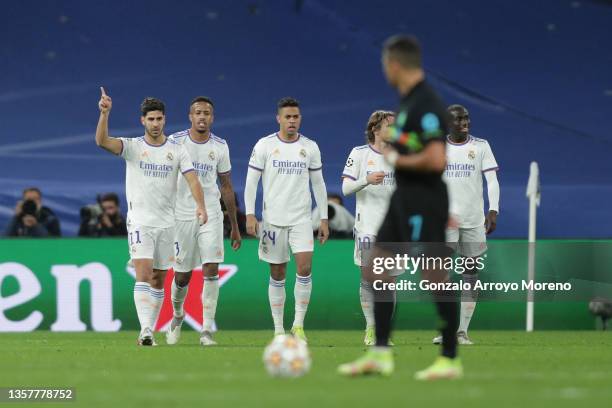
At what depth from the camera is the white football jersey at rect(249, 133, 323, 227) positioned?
14141 millimetres

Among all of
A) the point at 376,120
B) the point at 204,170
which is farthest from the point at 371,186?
Result: the point at 204,170

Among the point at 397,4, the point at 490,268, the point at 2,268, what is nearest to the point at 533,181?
the point at 490,268

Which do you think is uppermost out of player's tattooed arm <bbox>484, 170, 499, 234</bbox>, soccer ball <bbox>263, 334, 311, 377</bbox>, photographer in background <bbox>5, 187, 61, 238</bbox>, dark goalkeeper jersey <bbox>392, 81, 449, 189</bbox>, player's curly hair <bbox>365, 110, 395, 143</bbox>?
player's curly hair <bbox>365, 110, 395, 143</bbox>

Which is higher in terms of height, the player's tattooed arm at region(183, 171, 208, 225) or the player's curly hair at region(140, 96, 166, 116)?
the player's curly hair at region(140, 96, 166, 116)

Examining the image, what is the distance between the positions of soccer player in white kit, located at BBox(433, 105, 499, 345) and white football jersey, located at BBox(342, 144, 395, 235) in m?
0.62

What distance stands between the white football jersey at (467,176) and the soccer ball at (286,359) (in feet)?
18.0

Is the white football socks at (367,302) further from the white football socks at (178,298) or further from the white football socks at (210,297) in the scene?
the white football socks at (178,298)

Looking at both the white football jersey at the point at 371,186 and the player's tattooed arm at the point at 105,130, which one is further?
the white football jersey at the point at 371,186

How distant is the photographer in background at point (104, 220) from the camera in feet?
59.7

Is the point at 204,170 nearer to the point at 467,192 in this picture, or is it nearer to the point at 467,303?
the point at 467,192

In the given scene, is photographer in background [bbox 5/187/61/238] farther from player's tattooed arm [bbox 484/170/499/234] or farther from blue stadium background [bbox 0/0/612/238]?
player's tattooed arm [bbox 484/170/499/234]

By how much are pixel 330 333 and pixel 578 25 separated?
7.23 m

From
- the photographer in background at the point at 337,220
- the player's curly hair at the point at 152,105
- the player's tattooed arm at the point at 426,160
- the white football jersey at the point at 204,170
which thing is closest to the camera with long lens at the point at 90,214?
the photographer in background at the point at 337,220

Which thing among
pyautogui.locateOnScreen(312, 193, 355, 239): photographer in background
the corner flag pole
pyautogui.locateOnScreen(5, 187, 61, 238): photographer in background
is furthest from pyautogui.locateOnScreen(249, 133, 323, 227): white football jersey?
pyautogui.locateOnScreen(5, 187, 61, 238): photographer in background
